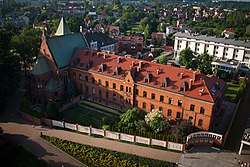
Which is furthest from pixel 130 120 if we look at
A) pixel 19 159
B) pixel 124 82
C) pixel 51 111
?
pixel 19 159

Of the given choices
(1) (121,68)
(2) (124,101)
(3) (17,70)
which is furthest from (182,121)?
(3) (17,70)

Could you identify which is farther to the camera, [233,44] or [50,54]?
[233,44]

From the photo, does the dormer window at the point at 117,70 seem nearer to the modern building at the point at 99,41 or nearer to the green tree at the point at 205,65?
the green tree at the point at 205,65

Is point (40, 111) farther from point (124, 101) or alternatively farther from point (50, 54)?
point (124, 101)

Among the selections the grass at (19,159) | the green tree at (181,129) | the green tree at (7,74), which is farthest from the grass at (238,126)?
the green tree at (7,74)

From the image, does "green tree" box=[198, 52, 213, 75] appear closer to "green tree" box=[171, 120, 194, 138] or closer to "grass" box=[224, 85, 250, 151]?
"grass" box=[224, 85, 250, 151]

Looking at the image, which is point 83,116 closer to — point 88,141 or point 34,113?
point 88,141

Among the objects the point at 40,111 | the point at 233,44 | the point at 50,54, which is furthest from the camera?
the point at 233,44
